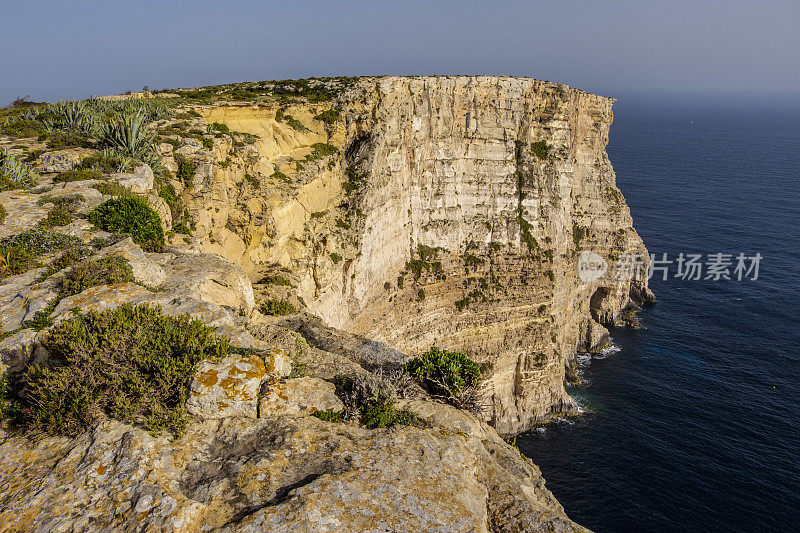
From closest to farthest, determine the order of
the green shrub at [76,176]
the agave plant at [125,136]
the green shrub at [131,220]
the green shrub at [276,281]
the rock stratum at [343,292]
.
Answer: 1. the rock stratum at [343,292]
2. the green shrub at [131,220]
3. the green shrub at [76,176]
4. the agave plant at [125,136]
5. the green shrub at [276,281]

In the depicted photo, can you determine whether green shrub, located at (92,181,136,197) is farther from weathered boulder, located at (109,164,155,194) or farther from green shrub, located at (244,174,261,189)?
green shrub, located at (244,174,261,189)

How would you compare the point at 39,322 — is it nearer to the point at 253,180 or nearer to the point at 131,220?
the point at 131,220

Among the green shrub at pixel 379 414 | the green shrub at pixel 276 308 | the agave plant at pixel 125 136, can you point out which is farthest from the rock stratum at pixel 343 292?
the agave plant at pixel 125 136

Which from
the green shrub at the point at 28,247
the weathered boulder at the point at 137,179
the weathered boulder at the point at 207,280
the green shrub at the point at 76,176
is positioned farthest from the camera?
the weathered boulder at the point at 137,179

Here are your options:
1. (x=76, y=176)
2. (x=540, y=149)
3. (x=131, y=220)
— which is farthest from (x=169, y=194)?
(x=540, y=149)

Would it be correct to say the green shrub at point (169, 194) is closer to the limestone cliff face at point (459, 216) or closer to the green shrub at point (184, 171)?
the green shrub at point (184, 171)

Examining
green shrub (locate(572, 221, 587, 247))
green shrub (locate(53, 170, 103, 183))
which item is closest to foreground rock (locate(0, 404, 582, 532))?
green shrub (locate(53, 170, 103, 183))
